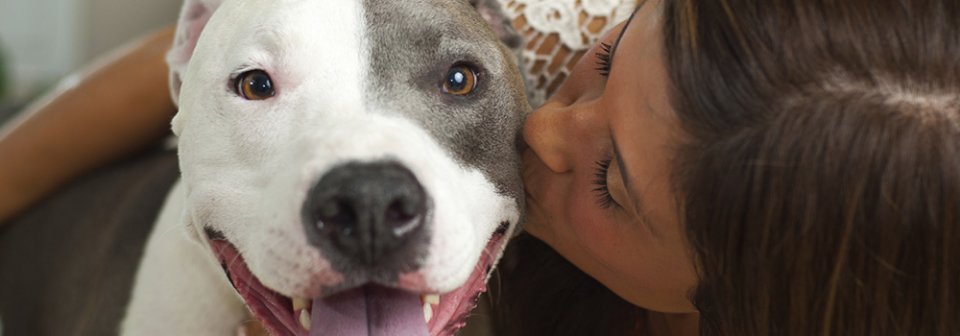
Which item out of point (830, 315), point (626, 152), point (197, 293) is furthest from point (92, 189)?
point (830, 315)

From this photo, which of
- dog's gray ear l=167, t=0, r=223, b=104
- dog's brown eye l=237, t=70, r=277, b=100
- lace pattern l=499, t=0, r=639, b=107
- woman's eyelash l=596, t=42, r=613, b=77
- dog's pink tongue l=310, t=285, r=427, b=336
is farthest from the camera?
lace pattern l=499, t=0, r=639, b=107

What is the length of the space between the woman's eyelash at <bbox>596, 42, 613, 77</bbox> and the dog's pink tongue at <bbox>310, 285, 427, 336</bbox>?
21.4 inches

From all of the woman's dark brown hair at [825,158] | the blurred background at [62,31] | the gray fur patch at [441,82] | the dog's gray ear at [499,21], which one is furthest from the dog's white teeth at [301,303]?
the blurred background at [62,31]

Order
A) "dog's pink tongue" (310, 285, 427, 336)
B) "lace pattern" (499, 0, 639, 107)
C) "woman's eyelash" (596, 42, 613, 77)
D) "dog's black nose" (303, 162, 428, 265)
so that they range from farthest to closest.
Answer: "lace pattern" (499, 0, 639, 107) → "woman's eyelash" (596, 42, 613, 77) → "dog's pink tongue" (310, 285, 427, 336) → "dog's black nose" (303, 162, 428, 265)

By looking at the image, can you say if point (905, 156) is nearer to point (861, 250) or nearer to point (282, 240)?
point (861, 250)

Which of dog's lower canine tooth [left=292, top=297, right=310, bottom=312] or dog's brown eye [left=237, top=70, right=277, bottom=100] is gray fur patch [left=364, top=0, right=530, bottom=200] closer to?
dog's brown eye [left=237, top=70, right=277, bottom=100]

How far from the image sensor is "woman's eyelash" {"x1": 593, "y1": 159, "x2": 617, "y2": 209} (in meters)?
1.83

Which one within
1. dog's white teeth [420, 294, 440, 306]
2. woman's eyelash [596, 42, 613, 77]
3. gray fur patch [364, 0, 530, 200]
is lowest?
dog's white teeth [420, 294, 440, 306]

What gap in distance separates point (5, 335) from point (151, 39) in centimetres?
92

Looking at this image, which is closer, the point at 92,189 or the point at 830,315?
the point at 830,315

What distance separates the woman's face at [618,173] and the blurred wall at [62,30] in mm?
5417

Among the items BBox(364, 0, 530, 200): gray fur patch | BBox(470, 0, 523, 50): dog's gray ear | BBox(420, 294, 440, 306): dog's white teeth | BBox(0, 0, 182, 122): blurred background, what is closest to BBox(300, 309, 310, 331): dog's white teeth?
BBox(420, 294, 440, 306): dog's white teeth

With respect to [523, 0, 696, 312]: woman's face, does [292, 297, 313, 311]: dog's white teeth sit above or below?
below

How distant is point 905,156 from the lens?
4.94ft
